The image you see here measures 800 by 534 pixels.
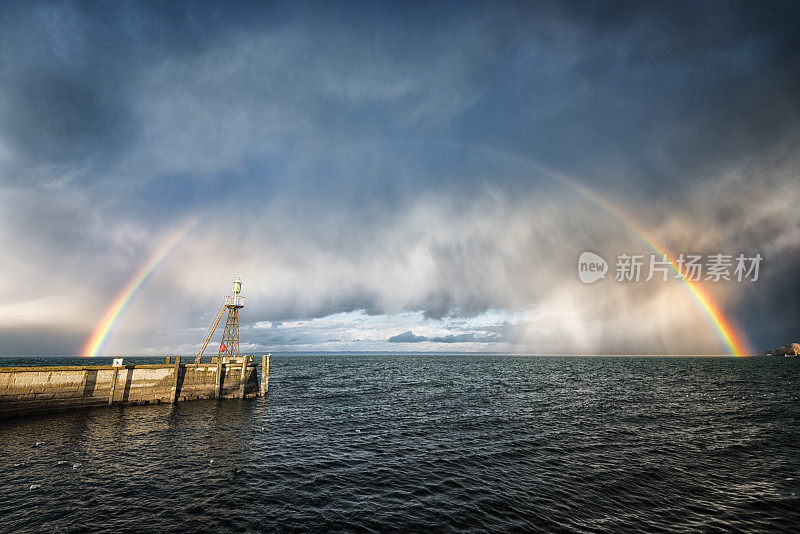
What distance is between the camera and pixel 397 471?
2298 cm

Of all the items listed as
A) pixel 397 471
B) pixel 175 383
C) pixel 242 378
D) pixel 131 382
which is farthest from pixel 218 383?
pixel 397 471

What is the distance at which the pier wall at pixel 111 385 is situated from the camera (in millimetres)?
33709

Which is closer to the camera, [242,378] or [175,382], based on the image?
[175,382]

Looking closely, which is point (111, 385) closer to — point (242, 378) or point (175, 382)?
point (175, 382)

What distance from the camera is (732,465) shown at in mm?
23812

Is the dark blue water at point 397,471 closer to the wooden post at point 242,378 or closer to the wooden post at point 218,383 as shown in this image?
the wooden post at point 218,383

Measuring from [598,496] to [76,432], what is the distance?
1565 inches

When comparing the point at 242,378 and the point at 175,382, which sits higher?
the point at 175,382

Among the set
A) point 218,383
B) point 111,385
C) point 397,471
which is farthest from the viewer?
point 218,383

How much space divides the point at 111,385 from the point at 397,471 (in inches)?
1386

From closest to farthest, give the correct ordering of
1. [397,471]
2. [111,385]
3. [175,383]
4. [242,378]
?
1. [397,471]
2. [111,385]
3. [175,383]
4. [242,378]

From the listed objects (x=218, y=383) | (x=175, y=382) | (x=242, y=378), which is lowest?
(x=218, y=383)

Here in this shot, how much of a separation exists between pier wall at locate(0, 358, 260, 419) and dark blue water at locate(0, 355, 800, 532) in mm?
1618

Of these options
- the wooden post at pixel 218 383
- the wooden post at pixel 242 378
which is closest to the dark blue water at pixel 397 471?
the wooden post at pixel 218 383
